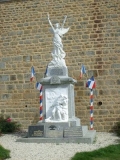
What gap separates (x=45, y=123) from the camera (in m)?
8.59

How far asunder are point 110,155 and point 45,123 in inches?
102

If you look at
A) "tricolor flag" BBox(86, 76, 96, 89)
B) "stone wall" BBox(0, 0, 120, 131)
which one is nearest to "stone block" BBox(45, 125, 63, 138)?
"tricolor flag" BBox(86, 76, 96, 89)

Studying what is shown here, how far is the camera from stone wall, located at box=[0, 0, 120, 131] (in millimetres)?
11242

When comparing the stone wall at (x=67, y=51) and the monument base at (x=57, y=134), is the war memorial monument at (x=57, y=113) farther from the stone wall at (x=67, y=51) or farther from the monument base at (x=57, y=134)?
the stone wall at (x=67, y=51)

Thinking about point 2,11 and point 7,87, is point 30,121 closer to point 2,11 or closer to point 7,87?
point 7,87

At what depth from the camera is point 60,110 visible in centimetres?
864

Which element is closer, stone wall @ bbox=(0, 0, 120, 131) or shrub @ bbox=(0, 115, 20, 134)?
shrub @ bbox=(0, 115, 20, 134)

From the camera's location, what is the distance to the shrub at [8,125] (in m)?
10.9

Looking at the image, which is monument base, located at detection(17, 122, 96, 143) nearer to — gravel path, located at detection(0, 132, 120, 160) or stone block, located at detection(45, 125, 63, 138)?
stone block, located at detection(45, 125, 63, 138)

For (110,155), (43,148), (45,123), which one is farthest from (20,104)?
(110,155)

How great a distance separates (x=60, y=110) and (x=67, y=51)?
385cm

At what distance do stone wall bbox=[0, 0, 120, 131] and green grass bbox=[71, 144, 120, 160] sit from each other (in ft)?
13.3

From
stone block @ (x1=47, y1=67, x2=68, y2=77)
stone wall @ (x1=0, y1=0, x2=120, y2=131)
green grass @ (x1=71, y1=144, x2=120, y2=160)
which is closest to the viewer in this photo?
green grass @ (x1=71, y1=144, x2=120, y2=160)

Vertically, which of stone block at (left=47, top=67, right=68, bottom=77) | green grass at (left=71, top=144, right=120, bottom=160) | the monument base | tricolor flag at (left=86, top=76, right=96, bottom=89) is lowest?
green grass at (left=71, top=144, right=120, bottom=160)
